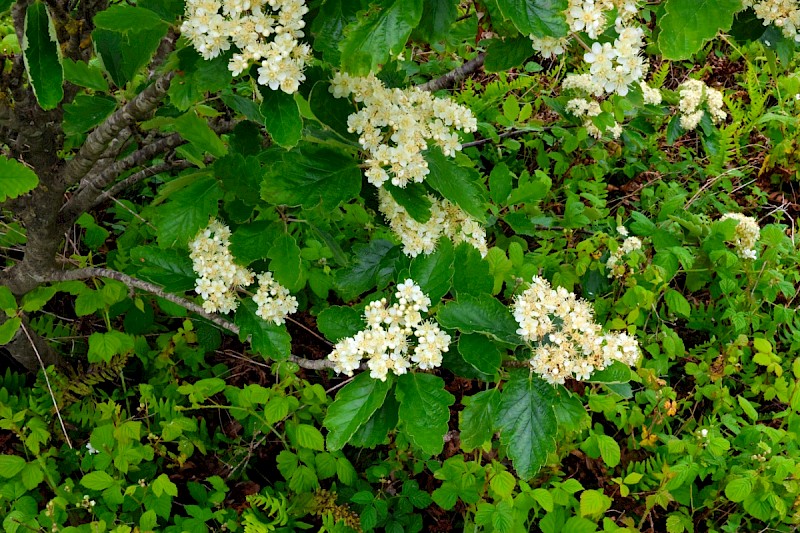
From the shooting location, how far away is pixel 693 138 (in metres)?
3.83

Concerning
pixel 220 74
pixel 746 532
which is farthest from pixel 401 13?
pixel 746 532

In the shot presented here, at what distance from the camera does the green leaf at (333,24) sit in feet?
3.89

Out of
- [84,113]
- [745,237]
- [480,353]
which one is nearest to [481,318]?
[480,353]

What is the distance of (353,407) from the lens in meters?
1.33

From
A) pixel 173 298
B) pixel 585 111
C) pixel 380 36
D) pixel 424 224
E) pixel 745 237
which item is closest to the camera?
pixel 380 36

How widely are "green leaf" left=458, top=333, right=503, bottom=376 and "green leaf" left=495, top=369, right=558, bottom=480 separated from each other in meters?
0.07

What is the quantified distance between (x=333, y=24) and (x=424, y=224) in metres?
0.55

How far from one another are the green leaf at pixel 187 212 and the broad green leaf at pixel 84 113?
0.33m

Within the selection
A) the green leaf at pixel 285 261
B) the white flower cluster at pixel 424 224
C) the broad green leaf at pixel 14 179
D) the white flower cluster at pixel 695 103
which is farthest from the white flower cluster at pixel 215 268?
the white flower cluster at pixel 695 103

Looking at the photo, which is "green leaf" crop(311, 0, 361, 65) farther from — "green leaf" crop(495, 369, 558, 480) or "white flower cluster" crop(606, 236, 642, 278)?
"white flower cluster" crop(606, 236, 642, 278)

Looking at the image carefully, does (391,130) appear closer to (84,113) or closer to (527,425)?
(527,425)

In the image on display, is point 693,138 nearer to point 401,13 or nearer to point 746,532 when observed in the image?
point 746,532

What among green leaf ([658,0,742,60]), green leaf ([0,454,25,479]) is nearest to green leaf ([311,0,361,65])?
green leaf ([658,0,742,60])

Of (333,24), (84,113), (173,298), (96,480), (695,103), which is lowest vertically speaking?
(96,480)
